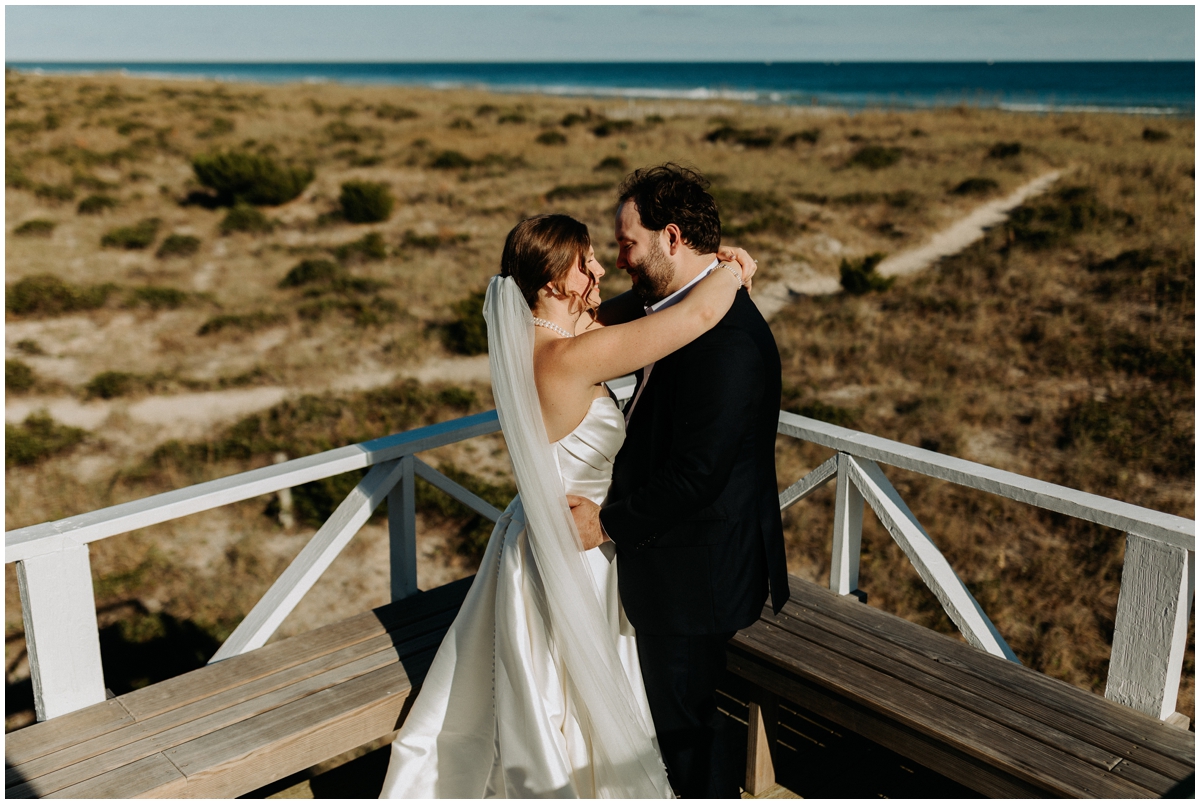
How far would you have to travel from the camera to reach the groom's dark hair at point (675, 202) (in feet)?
7.79

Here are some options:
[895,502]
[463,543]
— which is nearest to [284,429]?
[463,543]

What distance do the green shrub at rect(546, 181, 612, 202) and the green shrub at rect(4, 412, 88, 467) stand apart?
13435mm

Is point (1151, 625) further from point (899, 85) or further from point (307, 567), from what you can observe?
point (899, 85)

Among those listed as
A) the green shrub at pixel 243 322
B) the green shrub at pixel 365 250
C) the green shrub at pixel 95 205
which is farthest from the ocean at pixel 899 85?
the green shrub at pixel 243 322

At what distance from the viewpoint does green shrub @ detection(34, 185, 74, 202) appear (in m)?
→ 19.0

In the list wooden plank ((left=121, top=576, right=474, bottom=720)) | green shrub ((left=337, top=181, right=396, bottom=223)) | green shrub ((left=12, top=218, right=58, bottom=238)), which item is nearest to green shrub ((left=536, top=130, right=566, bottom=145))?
green shrub ((left=337, top=181, right=396, bottom=223))

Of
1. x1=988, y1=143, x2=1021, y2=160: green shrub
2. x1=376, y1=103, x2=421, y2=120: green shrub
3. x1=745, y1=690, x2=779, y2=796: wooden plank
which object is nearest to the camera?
x1=745, y1=690, x2=779, y2=796: wooden plank

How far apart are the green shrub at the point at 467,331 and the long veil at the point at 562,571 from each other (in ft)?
29.9

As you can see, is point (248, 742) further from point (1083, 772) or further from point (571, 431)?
point (1083, 772)

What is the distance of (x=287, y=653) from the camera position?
3.16m

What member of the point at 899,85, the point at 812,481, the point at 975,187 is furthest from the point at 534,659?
the point at 899,85

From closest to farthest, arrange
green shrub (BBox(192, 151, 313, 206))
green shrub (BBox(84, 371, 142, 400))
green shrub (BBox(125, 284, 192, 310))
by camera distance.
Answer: green shrub (BBox(84, 371, 142, 400)) → green shrub (BBox(125, 284, 192, 310)) → green shrub (BBox(192, 151, 313, 206))

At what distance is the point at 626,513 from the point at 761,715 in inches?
53.1

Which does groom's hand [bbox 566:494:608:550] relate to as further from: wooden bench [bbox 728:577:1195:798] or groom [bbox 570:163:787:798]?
wooden bench [bbox 728:577:1195:798]
